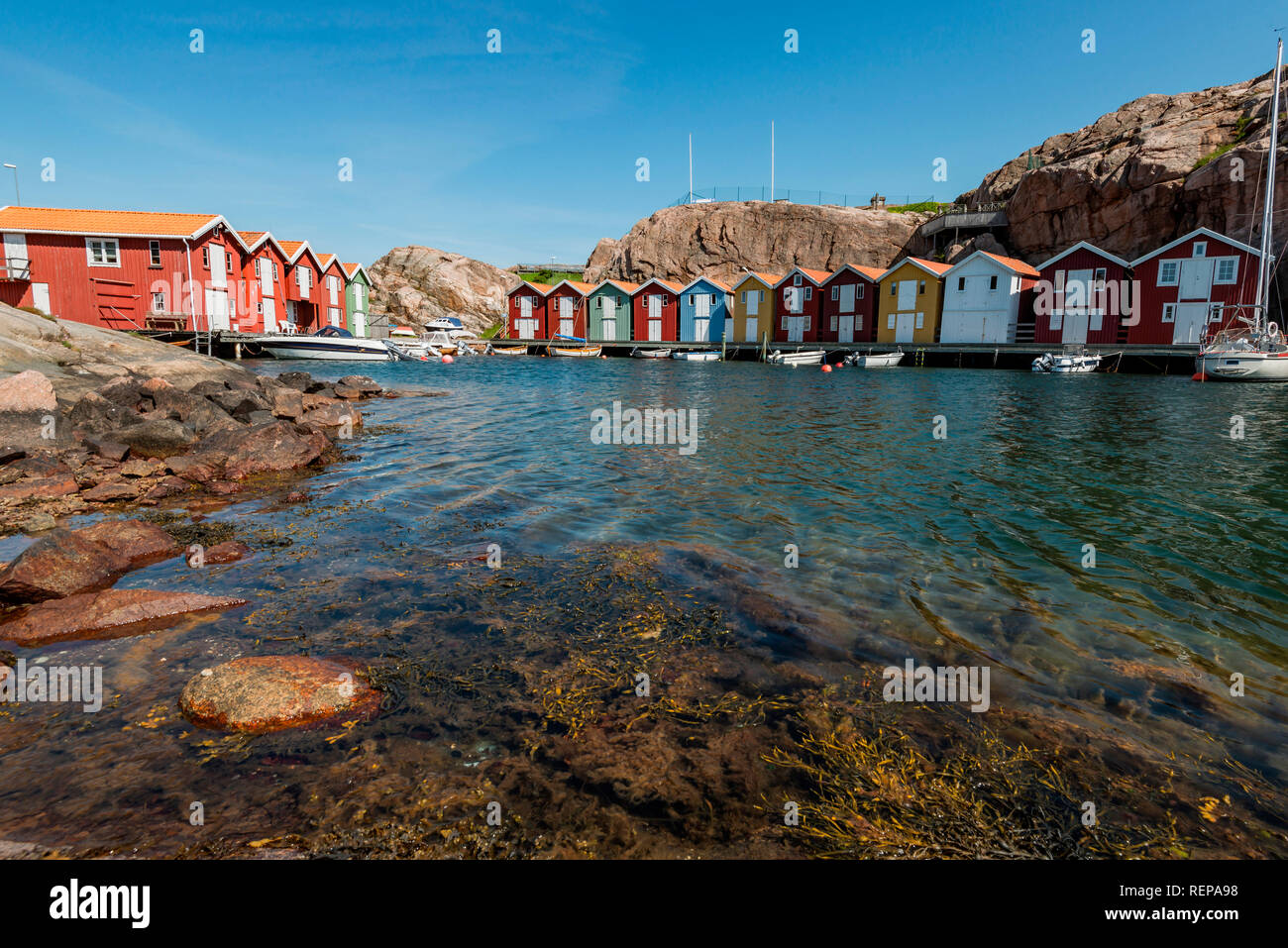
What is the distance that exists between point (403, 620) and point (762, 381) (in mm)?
36323

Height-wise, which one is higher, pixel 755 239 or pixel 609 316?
pixel 755 239

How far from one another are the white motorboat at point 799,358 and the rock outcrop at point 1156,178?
29.1 m

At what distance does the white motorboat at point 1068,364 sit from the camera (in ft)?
145

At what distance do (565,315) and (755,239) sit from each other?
34.6 m

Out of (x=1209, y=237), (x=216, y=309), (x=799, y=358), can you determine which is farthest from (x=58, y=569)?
(x=1209, y=237)

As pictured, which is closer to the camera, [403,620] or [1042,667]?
[1042,667]

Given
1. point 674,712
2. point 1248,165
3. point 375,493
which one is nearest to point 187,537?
point 375,493

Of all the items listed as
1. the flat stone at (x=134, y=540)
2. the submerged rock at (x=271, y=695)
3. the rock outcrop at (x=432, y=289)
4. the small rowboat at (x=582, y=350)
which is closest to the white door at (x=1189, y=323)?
the small rowboat at (x=582, y=350)

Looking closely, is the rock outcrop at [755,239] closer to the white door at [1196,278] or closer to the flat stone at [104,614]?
the white door at [1196,278]

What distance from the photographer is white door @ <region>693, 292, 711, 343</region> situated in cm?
7106

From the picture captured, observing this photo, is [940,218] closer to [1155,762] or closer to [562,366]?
[562,366]

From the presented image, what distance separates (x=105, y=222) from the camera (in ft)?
143

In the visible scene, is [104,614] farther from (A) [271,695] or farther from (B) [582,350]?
(B) [582,350]
